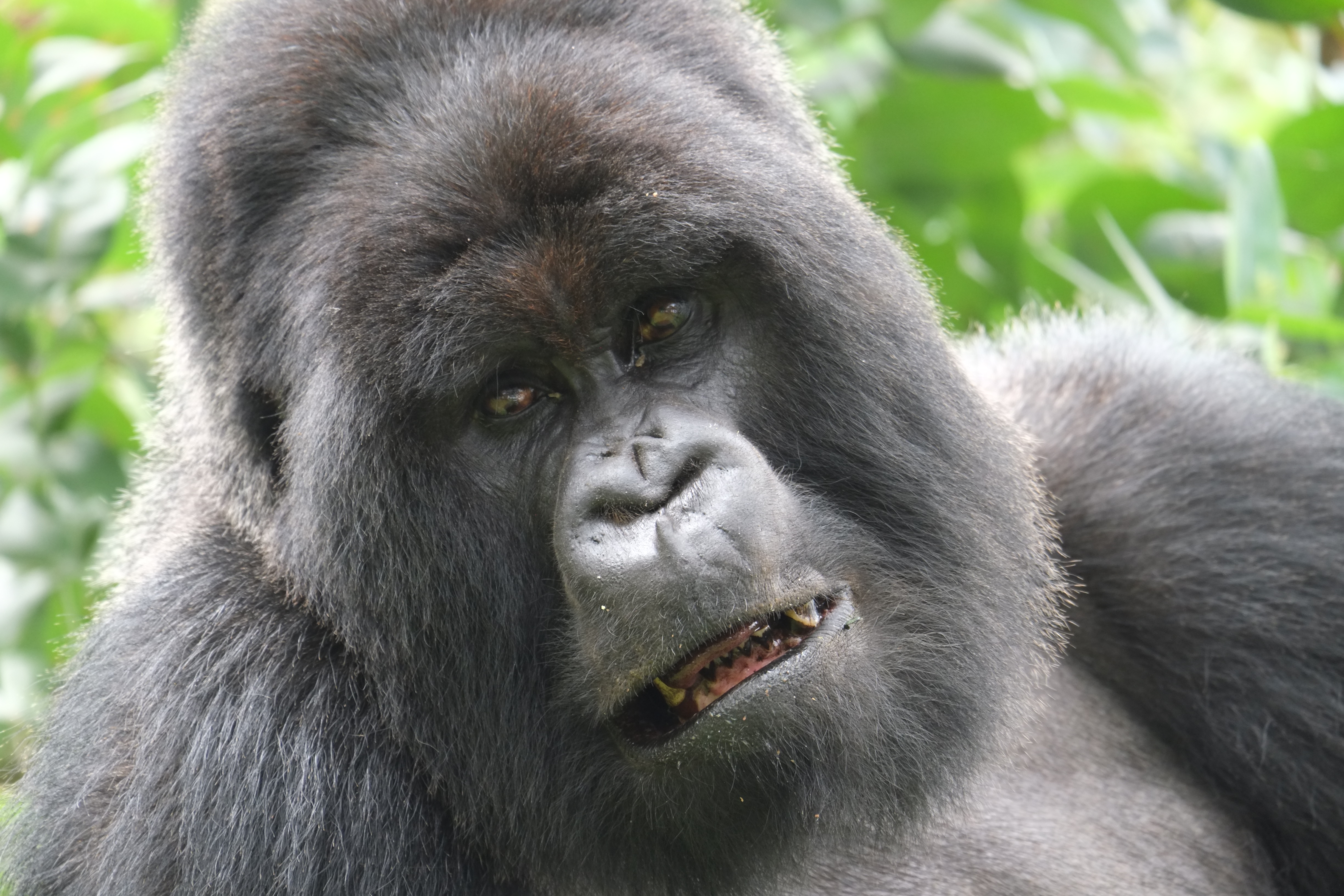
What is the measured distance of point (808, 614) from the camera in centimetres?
251

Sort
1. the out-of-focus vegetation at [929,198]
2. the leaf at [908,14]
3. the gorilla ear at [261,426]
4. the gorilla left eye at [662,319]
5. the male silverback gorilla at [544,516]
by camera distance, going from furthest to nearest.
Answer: the leaf at [908,14], the out-of-focus vegetation at [929,198], the gorilla ear at [261,426], the gorilla left eye at [662,319], the male silverback gorilla at [544,516]

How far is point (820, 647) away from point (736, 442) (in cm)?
36

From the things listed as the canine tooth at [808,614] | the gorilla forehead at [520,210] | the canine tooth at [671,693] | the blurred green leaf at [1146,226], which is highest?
the gorilla forehead at [520,210]

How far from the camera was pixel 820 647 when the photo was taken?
8.05ft

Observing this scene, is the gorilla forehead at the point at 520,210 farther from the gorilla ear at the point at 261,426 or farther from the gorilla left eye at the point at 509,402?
the gorilla ear at the point at 261,426

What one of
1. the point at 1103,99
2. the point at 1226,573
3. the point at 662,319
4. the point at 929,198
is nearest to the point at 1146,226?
the point at 1103,99

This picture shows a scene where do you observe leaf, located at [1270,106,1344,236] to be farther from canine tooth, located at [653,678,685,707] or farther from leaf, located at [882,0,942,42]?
canine tooth, located at [653,678,685,707]

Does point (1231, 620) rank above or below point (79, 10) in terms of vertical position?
below

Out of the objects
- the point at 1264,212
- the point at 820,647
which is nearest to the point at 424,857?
the point at 820,647

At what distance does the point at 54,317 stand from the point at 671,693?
3.10m

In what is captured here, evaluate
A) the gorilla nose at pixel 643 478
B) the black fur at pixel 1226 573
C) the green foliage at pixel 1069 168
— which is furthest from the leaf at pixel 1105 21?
the gorilla nose at pixel 643 478

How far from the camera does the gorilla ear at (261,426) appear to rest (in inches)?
109

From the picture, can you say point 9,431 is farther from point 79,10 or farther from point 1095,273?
point 1095,273

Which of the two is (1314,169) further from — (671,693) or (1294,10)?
(671,693)
